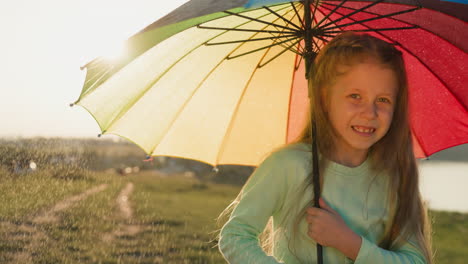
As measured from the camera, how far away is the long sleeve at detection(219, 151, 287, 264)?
222 cm

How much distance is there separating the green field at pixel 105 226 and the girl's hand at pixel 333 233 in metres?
3.67

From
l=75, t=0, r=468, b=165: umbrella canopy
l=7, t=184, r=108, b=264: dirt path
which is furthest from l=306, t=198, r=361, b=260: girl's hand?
l=7, t=184, r=108, b=264: dirt path

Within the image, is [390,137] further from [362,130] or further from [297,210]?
[297,210]

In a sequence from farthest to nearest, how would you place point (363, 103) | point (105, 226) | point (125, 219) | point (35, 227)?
point (125, 219) < point (105, 226) < point (35, 227) < point (363, 103)

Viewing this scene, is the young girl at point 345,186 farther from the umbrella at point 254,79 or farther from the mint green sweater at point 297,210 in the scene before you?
the umbrella at point 254,79

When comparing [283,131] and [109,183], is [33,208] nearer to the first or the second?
[109,183]

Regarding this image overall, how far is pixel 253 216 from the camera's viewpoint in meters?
2.24

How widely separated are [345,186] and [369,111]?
0.28 metres

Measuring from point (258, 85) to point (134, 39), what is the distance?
0.89 m

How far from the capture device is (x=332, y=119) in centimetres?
244

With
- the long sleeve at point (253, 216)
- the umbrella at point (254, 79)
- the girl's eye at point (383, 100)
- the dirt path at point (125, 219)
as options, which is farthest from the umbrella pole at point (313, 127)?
the dirt path at point (125, 219)

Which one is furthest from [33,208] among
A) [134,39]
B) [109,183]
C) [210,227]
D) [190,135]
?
[134,39]

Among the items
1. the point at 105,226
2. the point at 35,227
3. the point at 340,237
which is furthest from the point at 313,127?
the point at 105,226

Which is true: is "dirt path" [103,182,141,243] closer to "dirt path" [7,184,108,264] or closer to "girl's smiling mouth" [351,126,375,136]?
"dirt path" [7,184,108,264]
